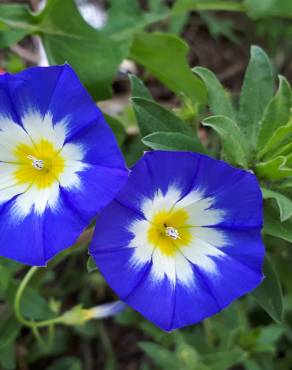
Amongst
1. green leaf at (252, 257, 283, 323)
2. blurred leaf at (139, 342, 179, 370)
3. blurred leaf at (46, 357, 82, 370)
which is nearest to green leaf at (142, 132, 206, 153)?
green leaf at (252, 257, 283, 323)

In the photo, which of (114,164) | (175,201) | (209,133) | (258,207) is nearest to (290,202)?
(258,207)

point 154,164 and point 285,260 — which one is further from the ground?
point 154,164

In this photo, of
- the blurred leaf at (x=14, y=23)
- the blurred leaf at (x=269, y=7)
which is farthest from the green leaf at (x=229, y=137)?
the blurred leaf at (x=269, y=7)

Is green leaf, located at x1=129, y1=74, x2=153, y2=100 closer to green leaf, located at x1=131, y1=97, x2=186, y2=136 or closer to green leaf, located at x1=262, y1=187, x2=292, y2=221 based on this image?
green leaf, located at x1=131, y1=97, x2=186, y2=136

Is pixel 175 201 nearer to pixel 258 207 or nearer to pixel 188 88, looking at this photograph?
pixel 258 207

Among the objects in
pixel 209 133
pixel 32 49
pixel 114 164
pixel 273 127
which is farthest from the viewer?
pixel 32 49

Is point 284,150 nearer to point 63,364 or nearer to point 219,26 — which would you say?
point 63,364

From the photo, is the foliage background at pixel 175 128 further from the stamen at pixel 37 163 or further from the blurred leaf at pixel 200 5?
the stamen at pixel 37 163

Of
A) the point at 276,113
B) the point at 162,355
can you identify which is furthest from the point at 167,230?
the point at 162,355
